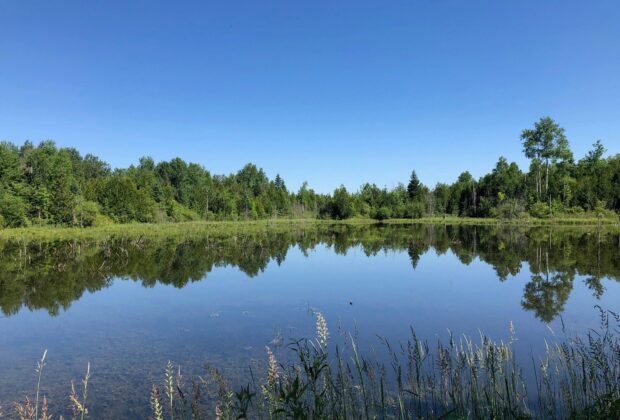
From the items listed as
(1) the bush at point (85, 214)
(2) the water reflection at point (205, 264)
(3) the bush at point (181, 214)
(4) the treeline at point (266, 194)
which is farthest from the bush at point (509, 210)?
(1) the bush at point (85, 214)

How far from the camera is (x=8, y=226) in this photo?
49000 millimetres

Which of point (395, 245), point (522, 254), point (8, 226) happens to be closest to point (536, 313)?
point (522, 254)

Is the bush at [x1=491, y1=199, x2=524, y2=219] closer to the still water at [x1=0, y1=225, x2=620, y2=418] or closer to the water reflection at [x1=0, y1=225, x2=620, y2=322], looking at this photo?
the water reflection at [x1=0, y1=225, x2=620, y2=322]

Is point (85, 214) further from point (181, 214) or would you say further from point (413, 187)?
point (413, 187)

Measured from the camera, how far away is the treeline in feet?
179

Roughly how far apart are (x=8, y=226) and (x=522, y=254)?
55536 mm

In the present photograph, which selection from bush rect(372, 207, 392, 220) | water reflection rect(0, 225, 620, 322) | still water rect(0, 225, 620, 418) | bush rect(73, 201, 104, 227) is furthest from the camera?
bush rect(372, 207, 392, 220)

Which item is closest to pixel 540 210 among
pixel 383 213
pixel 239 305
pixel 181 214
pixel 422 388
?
pixel 383 213

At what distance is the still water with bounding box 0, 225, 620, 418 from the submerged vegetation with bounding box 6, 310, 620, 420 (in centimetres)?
85

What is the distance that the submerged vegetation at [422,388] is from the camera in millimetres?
4273

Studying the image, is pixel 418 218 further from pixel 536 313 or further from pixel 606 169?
pixel 536 313

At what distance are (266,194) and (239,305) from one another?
7964 centimetres

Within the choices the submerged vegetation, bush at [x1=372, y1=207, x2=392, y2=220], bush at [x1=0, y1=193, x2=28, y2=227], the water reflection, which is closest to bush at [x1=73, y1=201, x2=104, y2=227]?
bush at [x1=0, y1=193, x2=28, y2=227]

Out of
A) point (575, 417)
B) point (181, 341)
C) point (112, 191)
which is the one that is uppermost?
point (112, 191)
